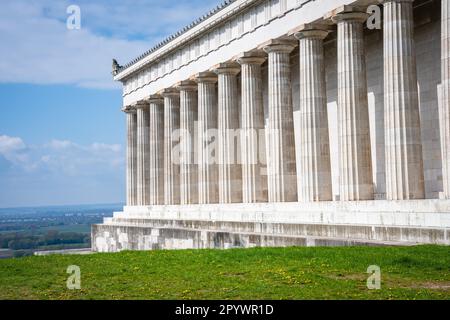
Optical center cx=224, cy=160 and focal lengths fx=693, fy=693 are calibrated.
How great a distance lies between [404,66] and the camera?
130ft

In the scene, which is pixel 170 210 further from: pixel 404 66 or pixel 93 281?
pixel 93 281

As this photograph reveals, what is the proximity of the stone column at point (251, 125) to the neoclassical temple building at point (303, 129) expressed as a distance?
4.0 inches

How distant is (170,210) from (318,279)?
49421mm

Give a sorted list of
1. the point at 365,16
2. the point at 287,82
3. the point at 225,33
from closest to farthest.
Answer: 1. the point at 365,16
2. the point at 287,82
3. the point at 225,33

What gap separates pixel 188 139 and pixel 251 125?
14821 millimetres

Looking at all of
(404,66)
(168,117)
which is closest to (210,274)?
(404,66)

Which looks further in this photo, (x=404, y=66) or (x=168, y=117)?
(x=168, y=117)

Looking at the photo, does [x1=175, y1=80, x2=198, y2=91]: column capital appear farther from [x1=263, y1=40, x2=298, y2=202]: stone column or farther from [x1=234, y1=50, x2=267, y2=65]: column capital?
[x1=263, y1=40, x2=298, y2=202]: stone column

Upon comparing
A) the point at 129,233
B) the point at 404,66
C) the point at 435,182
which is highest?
the point at 404,66

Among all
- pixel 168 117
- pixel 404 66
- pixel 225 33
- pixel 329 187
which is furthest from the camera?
pixel 168 117

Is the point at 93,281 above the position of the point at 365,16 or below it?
below

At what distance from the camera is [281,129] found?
173ft

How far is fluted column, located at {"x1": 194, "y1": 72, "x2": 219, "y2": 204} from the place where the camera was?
65.6m
